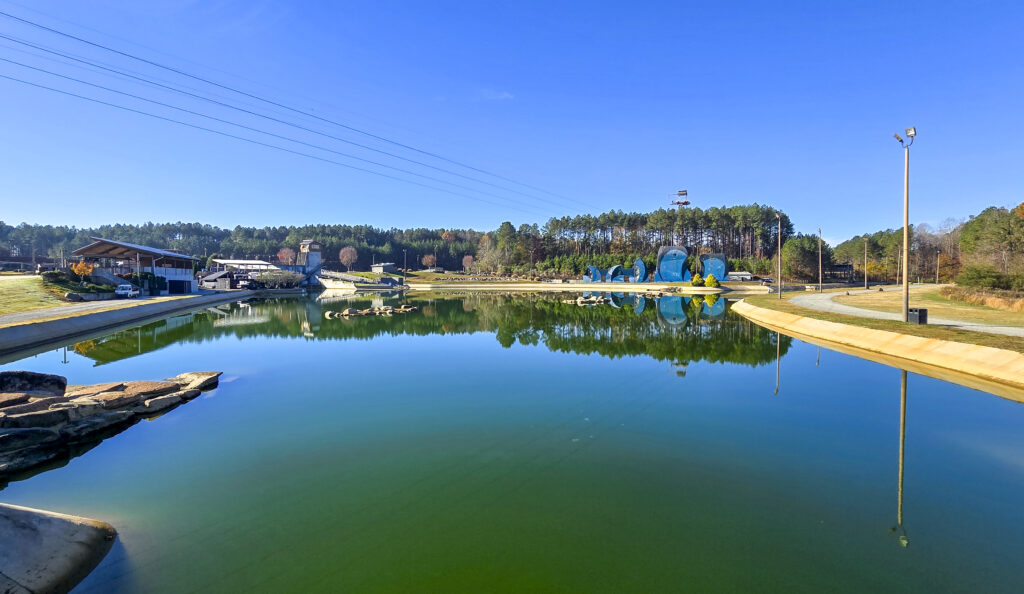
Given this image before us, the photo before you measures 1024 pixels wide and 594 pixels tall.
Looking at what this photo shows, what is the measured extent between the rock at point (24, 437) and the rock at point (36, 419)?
21cm

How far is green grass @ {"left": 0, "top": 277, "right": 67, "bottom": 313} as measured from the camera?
91.6 ft

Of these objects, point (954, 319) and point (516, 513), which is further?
point (954, 319)

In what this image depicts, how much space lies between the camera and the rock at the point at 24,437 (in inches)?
317

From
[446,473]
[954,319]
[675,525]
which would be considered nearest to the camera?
[675,525]

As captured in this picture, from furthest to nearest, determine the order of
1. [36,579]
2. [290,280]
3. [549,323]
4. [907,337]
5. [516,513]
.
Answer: [290,280] → [549,323] → [907,337] → [516,513] → [36,579]

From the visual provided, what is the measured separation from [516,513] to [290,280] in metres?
73.6

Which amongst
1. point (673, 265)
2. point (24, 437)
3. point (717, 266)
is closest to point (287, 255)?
point (673, 265)

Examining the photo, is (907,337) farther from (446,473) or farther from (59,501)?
(59,501)

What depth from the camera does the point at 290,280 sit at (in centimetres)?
7088

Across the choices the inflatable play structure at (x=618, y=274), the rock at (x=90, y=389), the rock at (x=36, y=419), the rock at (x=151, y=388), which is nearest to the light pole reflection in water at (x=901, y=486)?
the rock at (x=36, y=419)

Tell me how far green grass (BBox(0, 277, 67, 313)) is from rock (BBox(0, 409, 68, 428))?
25500 mm

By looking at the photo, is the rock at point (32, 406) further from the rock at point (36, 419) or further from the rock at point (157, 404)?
the rock at point (157, 404)

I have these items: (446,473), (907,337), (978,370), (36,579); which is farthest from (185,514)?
(907,337)

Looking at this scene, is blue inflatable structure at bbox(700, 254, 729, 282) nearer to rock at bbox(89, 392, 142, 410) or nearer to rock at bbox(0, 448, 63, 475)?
rock at bbox(89, 392, 142, 410)
